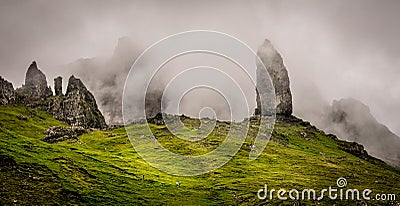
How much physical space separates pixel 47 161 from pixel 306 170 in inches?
5658

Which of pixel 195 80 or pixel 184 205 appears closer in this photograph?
pixel 195 80

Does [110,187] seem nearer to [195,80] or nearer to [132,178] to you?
[132,178]

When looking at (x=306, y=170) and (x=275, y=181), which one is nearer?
(x=275, y=181)

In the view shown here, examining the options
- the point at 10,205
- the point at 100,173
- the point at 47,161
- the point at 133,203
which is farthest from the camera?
the point at 100,173

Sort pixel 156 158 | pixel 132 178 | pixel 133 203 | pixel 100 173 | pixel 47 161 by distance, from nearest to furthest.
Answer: pixel 133 203, pixel 47 161, pixel 100 173, pixel 132 178, pixel 156 158

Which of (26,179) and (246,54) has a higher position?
(246,54)

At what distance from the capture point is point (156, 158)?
A: 611 ft

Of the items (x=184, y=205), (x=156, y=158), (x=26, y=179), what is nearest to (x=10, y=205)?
(x=26, y=179)

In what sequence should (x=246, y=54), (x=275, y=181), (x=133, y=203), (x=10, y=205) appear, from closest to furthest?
(x=10, y=205), (x=246, y=54), (x=133, y=203), (x=275, y=181)

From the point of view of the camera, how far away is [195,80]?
248 ft

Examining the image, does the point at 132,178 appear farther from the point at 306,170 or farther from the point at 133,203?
the point at 306,170

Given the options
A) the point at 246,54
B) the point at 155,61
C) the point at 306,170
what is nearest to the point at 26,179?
the point at 155,61

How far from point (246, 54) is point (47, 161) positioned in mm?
61860

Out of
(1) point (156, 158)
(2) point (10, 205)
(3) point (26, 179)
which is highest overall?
(1) point (156, 158)
